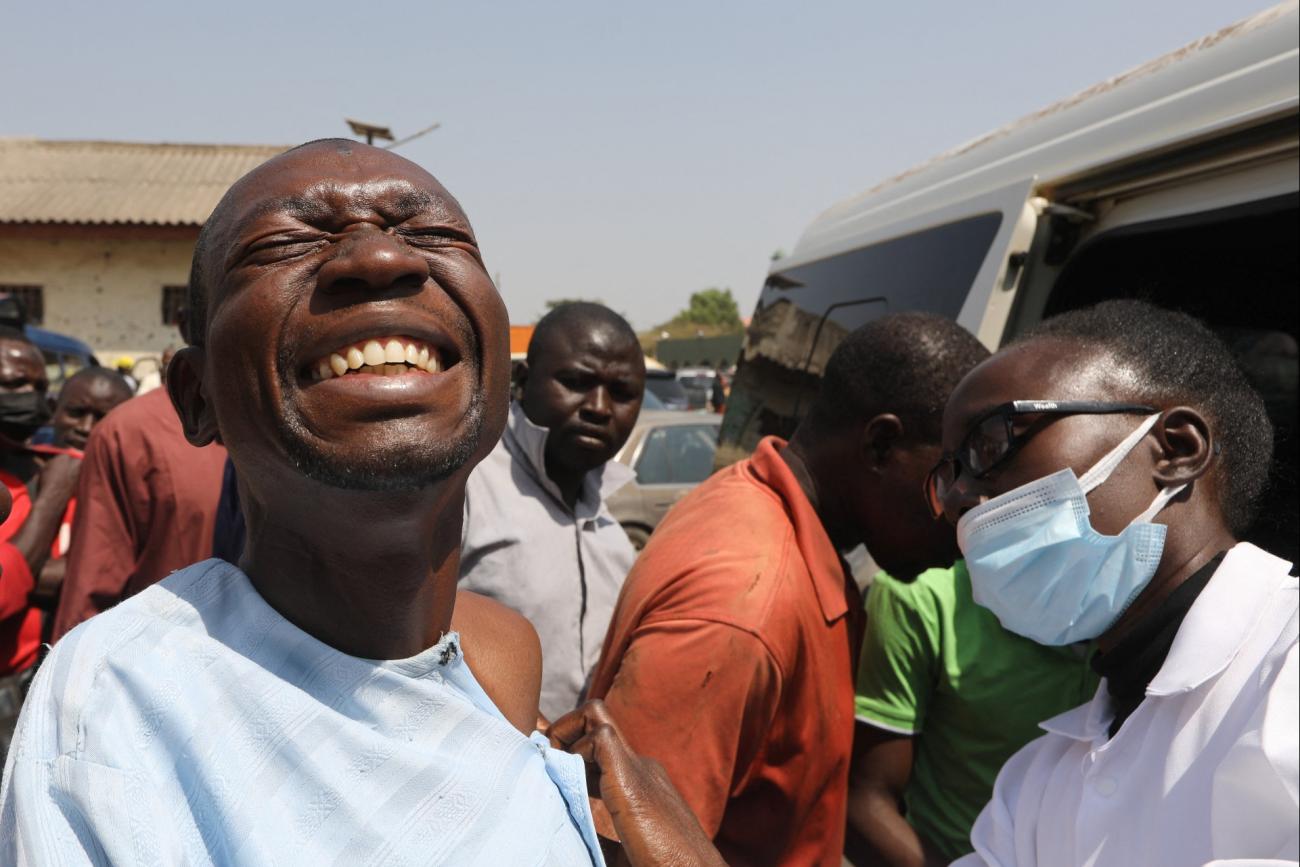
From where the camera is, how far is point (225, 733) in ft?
3.46

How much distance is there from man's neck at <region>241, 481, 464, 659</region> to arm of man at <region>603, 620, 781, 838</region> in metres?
0.73

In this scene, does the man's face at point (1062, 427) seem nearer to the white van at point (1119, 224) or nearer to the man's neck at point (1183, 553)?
the man's neck at point (1183, 553)

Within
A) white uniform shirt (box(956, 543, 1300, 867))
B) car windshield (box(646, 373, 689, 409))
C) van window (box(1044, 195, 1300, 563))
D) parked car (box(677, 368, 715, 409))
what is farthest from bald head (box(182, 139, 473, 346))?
parked car (box(677, 368, 715, 409))

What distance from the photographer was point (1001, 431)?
1949mm

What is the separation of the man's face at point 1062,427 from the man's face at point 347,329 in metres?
1.06

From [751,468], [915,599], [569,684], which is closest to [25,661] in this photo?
[569,684]

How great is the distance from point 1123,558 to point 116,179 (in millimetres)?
24238

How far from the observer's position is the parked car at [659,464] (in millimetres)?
8930

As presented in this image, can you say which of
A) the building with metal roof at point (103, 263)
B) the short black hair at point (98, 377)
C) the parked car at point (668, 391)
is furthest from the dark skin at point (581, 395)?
the parked car at point (668, 391)

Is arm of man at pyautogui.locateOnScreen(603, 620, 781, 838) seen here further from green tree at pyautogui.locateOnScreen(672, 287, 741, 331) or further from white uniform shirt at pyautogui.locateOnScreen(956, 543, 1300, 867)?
green tree at pyautogui.locateOnScreen(672, 287, 741, 331)

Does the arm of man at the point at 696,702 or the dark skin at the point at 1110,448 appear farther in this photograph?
the arm of man at the point at 696,702

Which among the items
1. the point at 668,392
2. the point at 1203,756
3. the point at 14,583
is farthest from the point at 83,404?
the point at 668,392

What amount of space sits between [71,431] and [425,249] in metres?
5.44

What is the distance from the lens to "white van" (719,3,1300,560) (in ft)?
7.80
